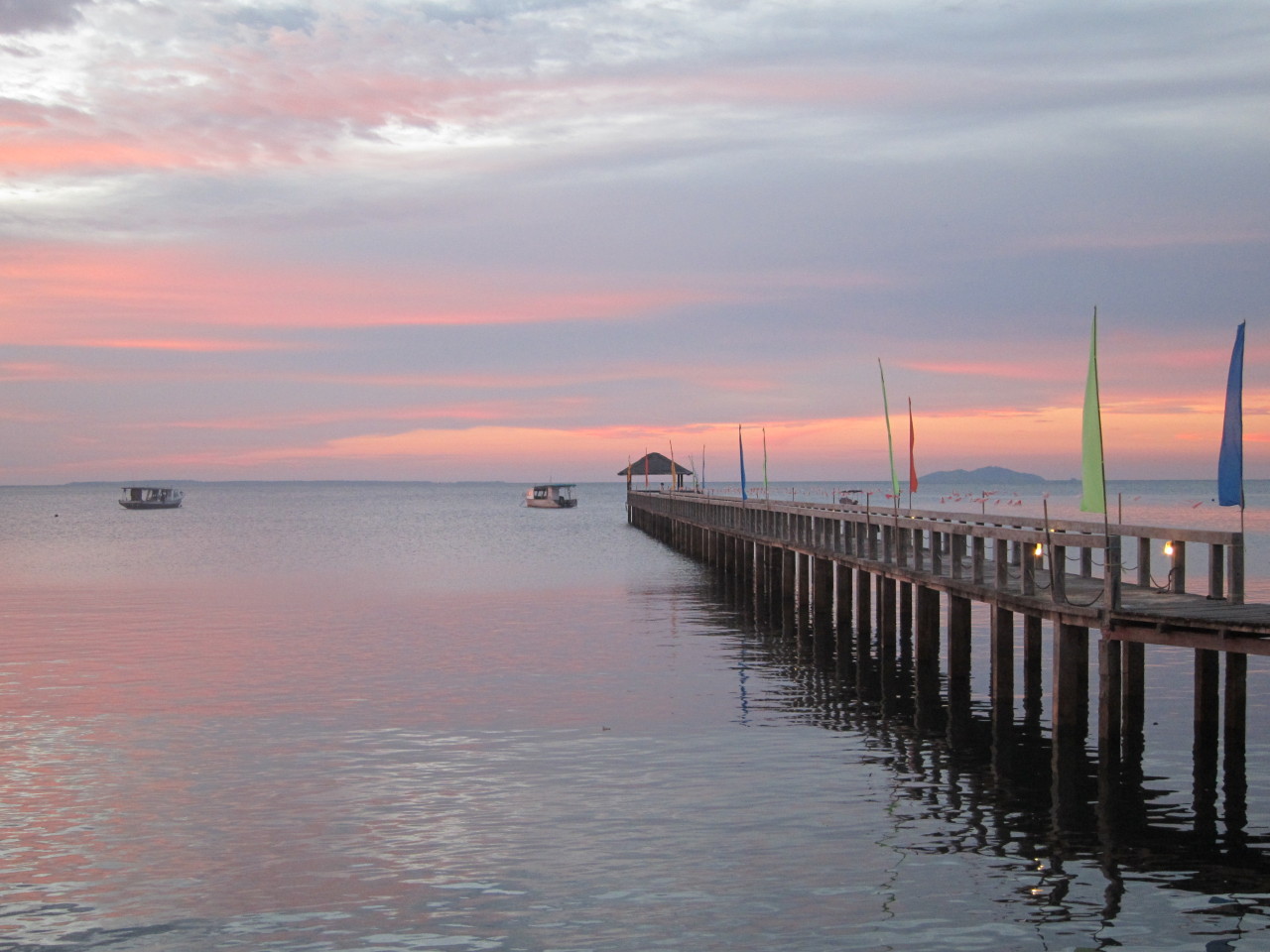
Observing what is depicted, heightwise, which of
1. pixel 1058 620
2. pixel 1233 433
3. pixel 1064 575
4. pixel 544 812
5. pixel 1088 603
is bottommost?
pixel 544 812

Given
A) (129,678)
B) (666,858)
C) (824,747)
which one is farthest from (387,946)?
(129,678)

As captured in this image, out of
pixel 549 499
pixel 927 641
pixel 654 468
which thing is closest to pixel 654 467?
pixel 654 468

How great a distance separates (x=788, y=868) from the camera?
12.7 metres

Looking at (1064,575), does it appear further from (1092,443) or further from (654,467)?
(654,467)

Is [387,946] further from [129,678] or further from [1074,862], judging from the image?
[129,678]

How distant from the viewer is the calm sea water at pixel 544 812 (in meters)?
11.3

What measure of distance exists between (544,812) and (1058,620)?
6822 mm

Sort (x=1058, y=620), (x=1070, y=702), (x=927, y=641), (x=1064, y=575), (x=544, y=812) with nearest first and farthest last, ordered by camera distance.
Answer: (x=544, y=812) → (x=1058, y=620) → (x=1070, y=702) → (x=1064, y=575) → (x=927, y=641)

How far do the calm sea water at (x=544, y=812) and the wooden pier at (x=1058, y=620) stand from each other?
29.2 inches

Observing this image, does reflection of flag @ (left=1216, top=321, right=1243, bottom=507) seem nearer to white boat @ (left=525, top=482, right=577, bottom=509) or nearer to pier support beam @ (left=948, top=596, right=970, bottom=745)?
pier support beam @ (left=948, top=596, right=970, bottom=745)

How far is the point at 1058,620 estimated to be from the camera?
1706 cm

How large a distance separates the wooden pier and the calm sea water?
2.43 feet

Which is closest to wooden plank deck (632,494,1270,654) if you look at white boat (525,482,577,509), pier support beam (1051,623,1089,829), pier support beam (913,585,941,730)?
pier support beam (1051,623,1089,829)

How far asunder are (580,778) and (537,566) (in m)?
40.3
